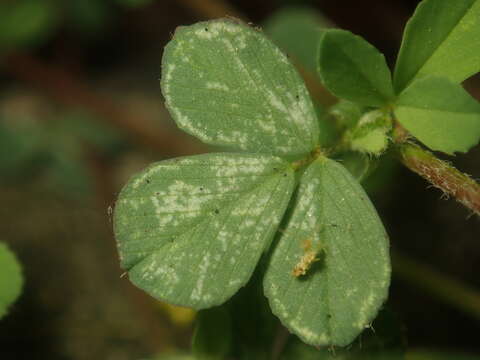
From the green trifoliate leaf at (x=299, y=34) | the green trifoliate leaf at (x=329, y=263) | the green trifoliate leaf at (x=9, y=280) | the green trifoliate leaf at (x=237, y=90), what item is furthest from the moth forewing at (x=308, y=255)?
the green trifoliate leaf at (x=299, y=34)

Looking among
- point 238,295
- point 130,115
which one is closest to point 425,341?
point 238,295

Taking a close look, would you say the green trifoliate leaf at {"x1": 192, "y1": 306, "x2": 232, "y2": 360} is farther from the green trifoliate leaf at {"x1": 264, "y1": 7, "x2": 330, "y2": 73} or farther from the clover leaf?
the green trifoliate leaf at {"x1": 264, "y1": 7, "x2": 330, "y2": 73}

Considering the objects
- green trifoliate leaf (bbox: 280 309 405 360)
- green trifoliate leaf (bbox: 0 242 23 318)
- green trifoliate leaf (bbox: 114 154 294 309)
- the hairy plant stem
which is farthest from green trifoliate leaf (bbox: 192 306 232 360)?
the hairy plant stem

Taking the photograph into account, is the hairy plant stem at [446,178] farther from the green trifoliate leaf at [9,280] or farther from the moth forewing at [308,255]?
the green trifoliate leaf at [9,280]

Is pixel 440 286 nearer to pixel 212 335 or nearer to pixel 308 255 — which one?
pixel 212 335

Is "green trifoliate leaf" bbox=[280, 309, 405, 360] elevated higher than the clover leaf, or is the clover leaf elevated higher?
the clover leaf

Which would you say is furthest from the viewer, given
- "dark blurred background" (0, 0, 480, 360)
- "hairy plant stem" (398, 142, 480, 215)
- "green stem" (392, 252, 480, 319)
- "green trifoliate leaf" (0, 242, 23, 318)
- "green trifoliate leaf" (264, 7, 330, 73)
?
"green trifoliate leaf" (264, 7, 330, 73)

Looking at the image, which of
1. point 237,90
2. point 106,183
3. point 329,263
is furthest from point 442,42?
point 106,183
